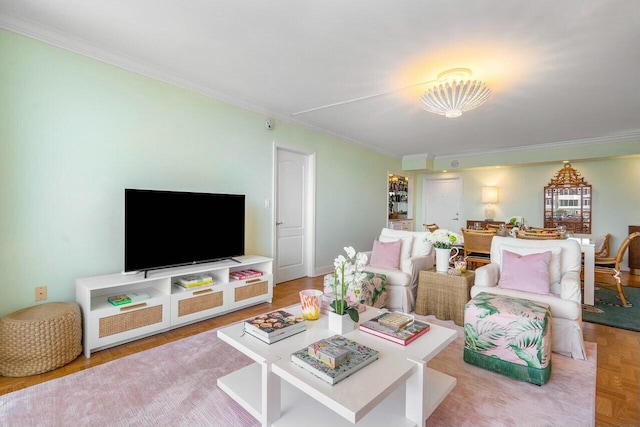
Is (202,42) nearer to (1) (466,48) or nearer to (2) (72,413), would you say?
(1) (466,48)

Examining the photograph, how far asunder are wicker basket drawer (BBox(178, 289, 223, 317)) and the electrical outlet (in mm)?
973

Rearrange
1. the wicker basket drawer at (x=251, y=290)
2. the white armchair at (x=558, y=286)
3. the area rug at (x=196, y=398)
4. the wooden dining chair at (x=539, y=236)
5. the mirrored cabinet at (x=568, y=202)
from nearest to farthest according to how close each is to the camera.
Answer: the area rug at (x=196, y=398), the white armchair at (x=558, y=286), the wicker basket drawer at (x=251, y=290), the wooden dining chair at (x=539, y=236), the mirrored cabinet at (x=568, y=202)

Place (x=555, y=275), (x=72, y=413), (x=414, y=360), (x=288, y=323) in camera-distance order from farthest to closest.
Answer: (x=555, y=275) → (x=288, y=323) → (x=72, y=413) → (x=414, y=360)

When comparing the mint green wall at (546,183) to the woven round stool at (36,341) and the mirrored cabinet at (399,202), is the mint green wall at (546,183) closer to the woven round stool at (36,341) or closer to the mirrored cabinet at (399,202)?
the mirrored cabinet at (399,202)

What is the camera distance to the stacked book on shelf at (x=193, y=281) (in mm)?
2877

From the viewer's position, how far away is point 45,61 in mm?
2381

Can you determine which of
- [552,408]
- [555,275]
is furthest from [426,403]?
[555,275]

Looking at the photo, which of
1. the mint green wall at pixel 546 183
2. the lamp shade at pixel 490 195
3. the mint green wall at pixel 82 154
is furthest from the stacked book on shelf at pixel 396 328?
the lamp shade at pixel 490 195

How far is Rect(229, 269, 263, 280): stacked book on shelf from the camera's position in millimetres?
3289

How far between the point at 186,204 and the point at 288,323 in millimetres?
1750

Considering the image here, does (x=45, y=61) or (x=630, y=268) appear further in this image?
(x=630, y=268)

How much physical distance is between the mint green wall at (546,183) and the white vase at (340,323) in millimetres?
5992

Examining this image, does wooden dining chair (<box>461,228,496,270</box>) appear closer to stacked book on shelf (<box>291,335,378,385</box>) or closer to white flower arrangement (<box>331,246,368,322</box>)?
white flower arrangement (<box>331,246,368,322</box>)

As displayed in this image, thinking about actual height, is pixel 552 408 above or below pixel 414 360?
below
